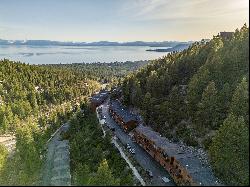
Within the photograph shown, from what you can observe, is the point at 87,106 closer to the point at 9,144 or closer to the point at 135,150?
the point at 9,144

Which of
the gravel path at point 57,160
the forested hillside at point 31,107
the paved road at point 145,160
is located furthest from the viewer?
the forested hillside at point 31,107

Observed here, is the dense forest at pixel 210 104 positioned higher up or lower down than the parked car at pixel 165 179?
higher up

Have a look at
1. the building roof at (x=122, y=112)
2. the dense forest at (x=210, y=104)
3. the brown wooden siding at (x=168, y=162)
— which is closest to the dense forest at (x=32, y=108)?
the brown wooden siding at (x=168, y=162)

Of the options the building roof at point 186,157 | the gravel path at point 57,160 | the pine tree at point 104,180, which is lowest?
the gravel path at point 57,160

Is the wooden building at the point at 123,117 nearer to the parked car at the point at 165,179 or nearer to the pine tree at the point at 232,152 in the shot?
the parked car at the point at 165,179

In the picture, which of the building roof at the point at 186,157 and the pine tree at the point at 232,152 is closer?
the pine tree at the point at 232,152

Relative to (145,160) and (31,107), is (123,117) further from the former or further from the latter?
(31,107)

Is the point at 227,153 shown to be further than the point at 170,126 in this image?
No

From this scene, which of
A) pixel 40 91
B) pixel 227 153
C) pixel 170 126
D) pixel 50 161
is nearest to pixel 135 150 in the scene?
pixel 170 126

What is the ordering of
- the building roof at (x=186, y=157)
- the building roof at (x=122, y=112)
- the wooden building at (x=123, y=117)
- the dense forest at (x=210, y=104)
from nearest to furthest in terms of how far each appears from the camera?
1. the building roof at (x=186, y=157)
2. the dense forest at (x=210, y=104)
3. the wooden building at (x=123, y=117)
4. the building roof at (x=122, y=112)
